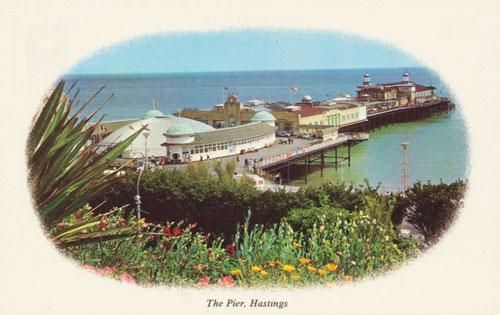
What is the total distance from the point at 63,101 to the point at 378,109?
56.9m

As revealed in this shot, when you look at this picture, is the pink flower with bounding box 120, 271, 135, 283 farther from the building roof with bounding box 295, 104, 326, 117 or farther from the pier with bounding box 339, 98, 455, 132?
the pier with bounding box 339, 98, 455, 132

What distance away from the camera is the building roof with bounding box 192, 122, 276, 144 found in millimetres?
34438

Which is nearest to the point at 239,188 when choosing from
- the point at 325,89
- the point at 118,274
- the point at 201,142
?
the point at 118,274

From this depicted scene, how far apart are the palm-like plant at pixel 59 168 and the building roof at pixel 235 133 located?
27.1 m

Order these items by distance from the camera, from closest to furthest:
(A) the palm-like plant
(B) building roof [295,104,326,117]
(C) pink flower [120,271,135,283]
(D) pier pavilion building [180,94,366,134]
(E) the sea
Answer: (A) the palm-like plant → (C) pink flower [120,271,135,283] → (E) the sea → (D) pier pavilion building [180,94,366,134] → (B) building roof [295,104,326,117]

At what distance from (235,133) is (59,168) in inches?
1226

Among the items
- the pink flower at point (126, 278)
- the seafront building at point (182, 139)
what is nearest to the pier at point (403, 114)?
the seafront building at point (182, 139)

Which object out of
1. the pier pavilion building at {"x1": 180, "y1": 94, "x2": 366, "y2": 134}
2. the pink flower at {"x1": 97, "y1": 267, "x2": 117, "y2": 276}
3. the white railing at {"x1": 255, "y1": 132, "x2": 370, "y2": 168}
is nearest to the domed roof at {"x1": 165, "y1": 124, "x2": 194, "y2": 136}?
the white railing at {"x1": 255, "y1": 132, "x2": 370, "y2": 168}

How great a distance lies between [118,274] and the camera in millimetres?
6578

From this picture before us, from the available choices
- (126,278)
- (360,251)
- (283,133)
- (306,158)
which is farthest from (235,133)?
(126,278)

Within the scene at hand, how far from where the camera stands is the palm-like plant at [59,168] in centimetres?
599

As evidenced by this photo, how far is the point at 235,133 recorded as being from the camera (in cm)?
3716

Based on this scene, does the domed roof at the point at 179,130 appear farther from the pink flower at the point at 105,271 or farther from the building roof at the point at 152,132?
the pink flower at the point at 105,271

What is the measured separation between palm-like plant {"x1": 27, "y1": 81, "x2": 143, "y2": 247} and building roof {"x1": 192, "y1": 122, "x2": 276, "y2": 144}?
27.1 meters
